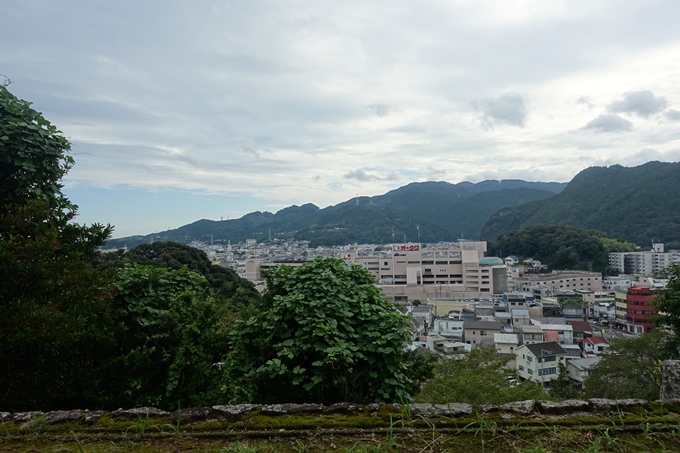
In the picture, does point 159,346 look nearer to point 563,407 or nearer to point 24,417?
point 24,417

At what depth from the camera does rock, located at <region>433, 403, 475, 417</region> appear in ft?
7.93

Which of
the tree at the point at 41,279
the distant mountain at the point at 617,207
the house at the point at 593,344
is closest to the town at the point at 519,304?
the house at the point at 593,344

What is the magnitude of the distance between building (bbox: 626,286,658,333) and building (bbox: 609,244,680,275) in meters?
32.9

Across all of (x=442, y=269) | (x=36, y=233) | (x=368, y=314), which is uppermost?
(x=36, y=233)

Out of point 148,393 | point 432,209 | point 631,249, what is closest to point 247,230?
point 432,209

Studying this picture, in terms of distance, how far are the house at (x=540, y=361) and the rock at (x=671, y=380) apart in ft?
51.4

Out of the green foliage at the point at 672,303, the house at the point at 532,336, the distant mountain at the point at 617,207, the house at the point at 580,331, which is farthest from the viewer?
the distant mountain at the point at 617,207

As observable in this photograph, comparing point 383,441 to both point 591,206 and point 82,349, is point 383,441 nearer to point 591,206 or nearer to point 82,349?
point 82,349

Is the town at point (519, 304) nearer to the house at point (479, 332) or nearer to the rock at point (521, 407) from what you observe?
the house at point (479, 332)

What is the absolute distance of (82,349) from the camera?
380cm

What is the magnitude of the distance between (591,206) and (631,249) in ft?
94.9

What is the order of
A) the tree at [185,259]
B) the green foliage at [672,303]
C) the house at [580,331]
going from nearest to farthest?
the green foliage at [672,303]
the house at [580,331]
the tree at [185,259]

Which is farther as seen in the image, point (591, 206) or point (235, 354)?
point (591, 206)

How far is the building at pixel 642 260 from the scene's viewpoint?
180 feet
